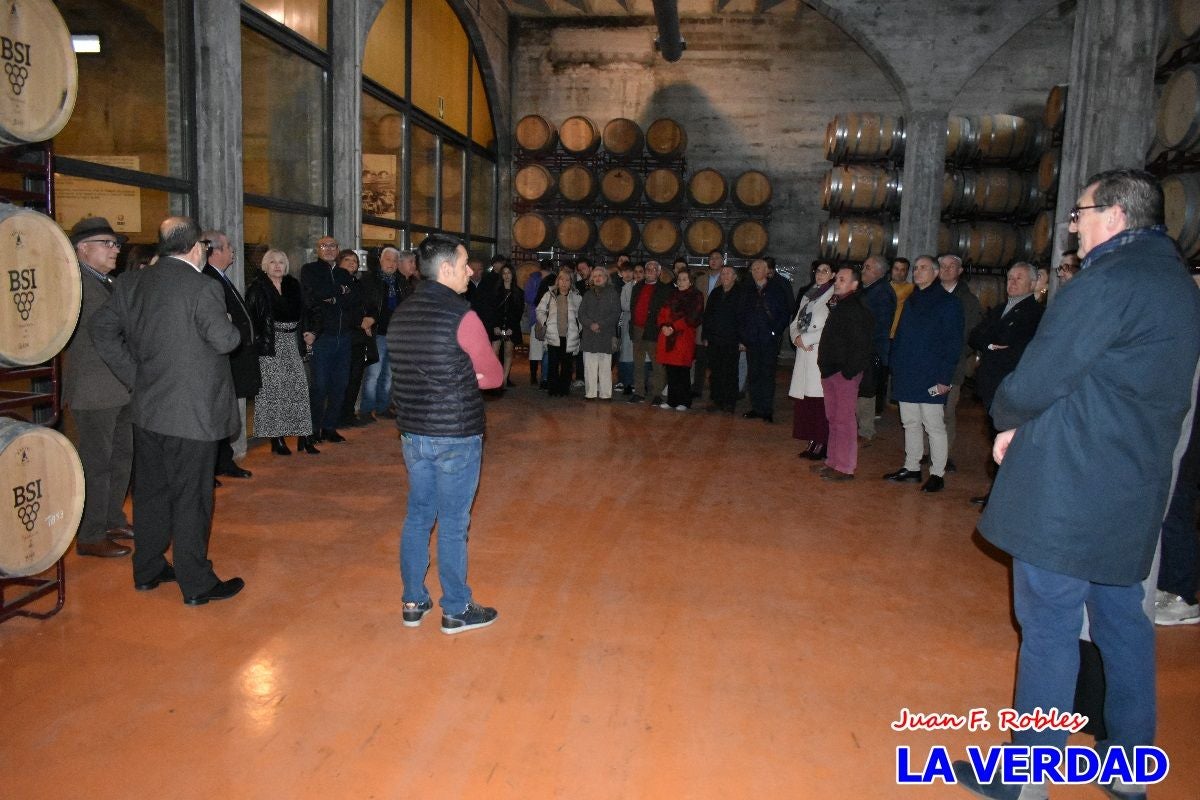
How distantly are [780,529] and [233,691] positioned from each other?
311 centimetres

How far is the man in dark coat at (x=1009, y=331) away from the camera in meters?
5.11

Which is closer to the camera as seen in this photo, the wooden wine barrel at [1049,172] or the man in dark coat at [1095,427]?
the man in dark coat at [1095,427]

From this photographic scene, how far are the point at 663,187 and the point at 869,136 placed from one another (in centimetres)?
326

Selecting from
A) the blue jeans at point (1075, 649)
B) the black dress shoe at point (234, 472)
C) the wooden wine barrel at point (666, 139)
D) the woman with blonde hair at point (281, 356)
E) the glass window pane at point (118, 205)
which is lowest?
the black dress shoe at point (234, 472)

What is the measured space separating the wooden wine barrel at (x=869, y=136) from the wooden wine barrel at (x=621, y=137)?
3098 millimetres

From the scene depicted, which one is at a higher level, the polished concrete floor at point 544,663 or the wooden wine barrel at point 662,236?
the wooden wine barrel at point 662,236

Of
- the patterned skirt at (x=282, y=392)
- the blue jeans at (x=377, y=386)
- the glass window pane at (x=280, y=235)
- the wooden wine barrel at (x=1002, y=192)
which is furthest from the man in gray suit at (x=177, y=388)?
the wooden wine barrel at (x=1002, y=192)

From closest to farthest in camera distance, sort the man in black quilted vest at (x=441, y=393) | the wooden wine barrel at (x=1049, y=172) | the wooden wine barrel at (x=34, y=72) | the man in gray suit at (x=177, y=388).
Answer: the wooden wine barrel at (x=34, y=72) → the man in black quilted vest at (x=441, y=393) → the man in gray suit at (x=177, y=388) → the wooden wine barrel at (x=1049, y=172)

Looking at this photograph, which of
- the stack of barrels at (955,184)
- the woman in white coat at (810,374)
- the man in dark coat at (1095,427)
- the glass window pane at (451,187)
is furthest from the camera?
the glass window pane at (451,187)

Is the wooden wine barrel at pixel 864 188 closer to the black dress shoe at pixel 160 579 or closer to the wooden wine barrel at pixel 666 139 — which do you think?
the wooden wine barrel at pixel 666 139

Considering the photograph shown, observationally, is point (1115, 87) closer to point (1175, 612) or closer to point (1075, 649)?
point (1175, 612)

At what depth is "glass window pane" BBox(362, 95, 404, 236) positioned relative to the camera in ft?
31.2

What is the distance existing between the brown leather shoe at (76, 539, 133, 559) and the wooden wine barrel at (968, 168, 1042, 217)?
10.8m

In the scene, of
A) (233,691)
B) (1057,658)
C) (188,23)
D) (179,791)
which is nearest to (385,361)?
(188,23)
